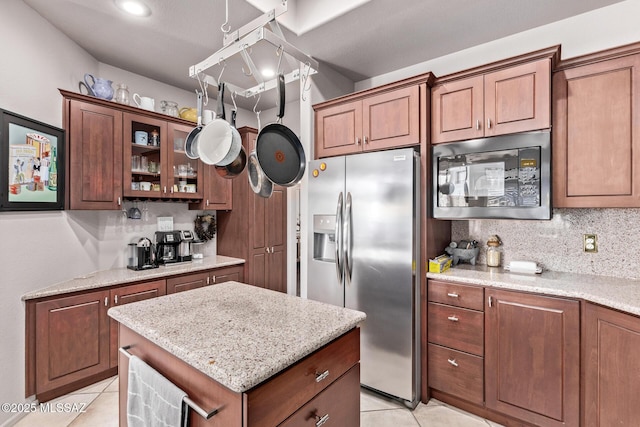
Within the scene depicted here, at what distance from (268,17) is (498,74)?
1.65 m

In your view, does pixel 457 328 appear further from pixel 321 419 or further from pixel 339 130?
pixel 339 130

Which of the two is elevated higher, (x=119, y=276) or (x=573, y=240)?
(x=573, y=240)

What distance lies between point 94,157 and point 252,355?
245 cm

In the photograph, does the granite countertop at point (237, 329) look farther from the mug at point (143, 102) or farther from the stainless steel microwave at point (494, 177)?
the mug at point (143, 102)

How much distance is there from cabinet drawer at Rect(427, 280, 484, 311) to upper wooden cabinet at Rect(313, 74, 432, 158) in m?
1.08

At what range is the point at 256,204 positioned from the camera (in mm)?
3633

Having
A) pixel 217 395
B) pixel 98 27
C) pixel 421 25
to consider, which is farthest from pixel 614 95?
pixel 98 27

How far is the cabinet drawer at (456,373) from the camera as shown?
6.79 feet

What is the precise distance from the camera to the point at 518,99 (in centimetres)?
201

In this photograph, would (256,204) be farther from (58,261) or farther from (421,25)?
(421,25)

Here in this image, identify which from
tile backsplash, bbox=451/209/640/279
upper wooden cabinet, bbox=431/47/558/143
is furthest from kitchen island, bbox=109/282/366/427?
tile backsplash, bbox=451/209/640/279

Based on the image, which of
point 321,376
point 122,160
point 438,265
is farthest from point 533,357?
point 122,160

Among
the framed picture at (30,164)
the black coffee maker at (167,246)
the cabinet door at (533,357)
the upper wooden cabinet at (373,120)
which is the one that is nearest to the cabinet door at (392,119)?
the upper wooden cabinet at (373,120)

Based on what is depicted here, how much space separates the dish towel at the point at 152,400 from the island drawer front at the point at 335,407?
380mm
